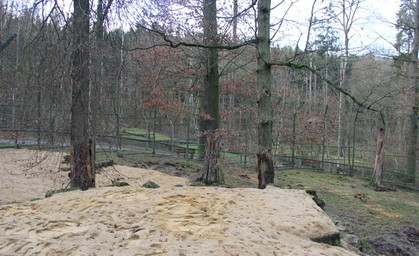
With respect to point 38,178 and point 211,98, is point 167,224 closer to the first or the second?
point 211,98

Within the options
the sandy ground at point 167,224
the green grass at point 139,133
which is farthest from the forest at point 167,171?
the green grass at point 139,133

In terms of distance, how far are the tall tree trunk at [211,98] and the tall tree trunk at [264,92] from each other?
1.43 metres

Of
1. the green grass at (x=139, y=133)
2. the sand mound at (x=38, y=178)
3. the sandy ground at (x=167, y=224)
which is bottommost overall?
the sand mound at (x=38, y=178)

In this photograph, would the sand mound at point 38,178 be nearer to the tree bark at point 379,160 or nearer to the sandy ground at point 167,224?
the sandy ground at point 167,224

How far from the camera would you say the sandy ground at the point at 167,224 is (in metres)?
3.24

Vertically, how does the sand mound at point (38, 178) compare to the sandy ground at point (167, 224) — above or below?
below

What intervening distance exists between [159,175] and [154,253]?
722cm

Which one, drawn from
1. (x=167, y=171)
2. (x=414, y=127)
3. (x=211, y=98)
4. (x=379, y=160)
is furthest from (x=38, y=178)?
(x=414, y=127)

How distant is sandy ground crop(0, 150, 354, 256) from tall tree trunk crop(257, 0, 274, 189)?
4.27ft

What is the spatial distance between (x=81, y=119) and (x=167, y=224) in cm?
338

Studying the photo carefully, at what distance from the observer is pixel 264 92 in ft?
22.7

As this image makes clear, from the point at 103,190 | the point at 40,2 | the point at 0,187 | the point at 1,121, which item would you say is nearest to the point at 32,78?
the point at 40,2

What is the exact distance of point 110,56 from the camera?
6.13m

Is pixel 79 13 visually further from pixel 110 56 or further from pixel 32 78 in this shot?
pixel 32 78
